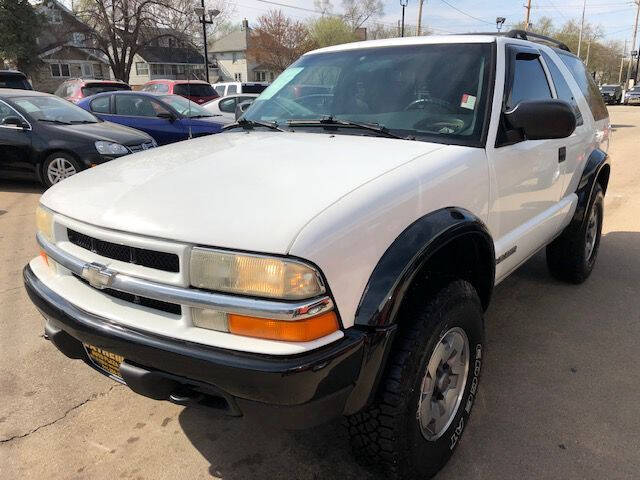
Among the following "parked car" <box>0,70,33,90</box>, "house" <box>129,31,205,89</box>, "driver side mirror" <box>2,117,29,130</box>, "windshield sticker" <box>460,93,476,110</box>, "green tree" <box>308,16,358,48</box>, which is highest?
"green tree" <box>308,16,358,48</box>

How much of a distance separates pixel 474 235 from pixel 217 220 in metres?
1.21

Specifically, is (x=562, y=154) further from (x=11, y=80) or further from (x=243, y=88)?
(x=11, y=80)

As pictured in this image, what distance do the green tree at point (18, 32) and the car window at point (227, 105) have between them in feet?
85.8

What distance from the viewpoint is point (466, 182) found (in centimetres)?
244

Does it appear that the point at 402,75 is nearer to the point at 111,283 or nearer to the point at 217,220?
the point at 217,220

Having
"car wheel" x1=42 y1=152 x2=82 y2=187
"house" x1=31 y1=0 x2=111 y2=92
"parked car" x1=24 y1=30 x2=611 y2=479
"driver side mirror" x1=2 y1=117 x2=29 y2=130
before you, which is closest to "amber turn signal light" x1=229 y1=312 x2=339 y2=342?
"parked car" x1=24 y1=30 x2=611 y2=479

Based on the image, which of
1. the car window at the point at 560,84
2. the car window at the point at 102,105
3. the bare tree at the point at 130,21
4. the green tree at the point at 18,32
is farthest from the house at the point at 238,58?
the car window at the point at 560,84

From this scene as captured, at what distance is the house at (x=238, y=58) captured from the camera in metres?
71.6

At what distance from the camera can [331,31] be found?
2501 inches

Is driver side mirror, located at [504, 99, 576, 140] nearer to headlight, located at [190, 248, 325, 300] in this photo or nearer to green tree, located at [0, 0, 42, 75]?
headlight, located at [190, 248, 325, 300]

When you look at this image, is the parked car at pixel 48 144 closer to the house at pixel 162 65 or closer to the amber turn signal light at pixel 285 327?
the amber turn signal light at pixel 285 327

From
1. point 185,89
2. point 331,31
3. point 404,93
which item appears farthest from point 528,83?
point 331,31

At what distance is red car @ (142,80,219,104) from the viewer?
1498 centimetres

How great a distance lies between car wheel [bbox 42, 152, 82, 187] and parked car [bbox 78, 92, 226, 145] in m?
2.30
